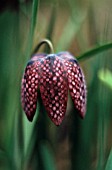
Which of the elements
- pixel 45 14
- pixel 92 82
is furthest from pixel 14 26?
pixel 45 14

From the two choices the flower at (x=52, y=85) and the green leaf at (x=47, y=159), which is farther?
the green leaf at (x=47, y=159)

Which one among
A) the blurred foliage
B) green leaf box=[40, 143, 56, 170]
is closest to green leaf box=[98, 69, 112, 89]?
the blurred foliage

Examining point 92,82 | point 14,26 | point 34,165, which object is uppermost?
point 14,26

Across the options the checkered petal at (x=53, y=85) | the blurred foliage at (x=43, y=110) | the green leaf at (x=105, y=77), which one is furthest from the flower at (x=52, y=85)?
the green leaf at (x=105, y=77)

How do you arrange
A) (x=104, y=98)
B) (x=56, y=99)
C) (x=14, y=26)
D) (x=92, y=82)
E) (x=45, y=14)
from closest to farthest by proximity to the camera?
1. (x=56, y=99)
2. (x=104, y=98)
3. (x=92, y=82)
4. (x=14, y=26)
5. (x=45, y=14)

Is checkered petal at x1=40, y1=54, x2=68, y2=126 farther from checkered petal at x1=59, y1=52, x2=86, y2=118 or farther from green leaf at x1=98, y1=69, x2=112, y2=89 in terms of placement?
green leaf at x1=98, y1=69, x2=112, y2=89

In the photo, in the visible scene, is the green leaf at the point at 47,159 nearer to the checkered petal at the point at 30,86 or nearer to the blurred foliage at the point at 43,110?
the blurred foliage at the point at 43,110

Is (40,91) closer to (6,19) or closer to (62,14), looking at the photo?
(6,19)

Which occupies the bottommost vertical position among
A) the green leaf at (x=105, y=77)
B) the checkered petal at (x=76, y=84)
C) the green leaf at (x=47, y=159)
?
the green leaf at (x=47, y=159)
